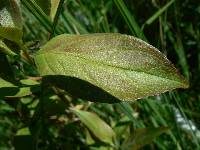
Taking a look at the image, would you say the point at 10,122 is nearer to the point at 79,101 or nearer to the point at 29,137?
the point at 79,101

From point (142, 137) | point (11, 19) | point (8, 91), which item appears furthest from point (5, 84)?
point (142, 137)

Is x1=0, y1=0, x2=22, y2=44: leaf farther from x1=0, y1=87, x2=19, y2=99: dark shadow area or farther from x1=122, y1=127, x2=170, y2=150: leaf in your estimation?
x1=122, y1=127, x2=170, y2=150: leaf

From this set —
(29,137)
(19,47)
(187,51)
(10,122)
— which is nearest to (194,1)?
(187,51)

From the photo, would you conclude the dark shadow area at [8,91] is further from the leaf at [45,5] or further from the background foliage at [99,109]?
the leaf at [45,5]

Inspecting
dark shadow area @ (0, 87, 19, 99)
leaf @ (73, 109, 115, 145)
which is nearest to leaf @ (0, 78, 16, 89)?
dark shadow area @ (0, 87, 19, 99)

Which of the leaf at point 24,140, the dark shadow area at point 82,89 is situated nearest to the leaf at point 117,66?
the dark shadow area at point 82,89

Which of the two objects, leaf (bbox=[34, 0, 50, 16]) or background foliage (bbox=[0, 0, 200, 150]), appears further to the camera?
background foliage (bbox=[0, 0, 200, 150])

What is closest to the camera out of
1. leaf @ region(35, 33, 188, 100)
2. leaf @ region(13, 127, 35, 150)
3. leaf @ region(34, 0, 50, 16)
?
leaf @ region(35, 33, 188, 100)
